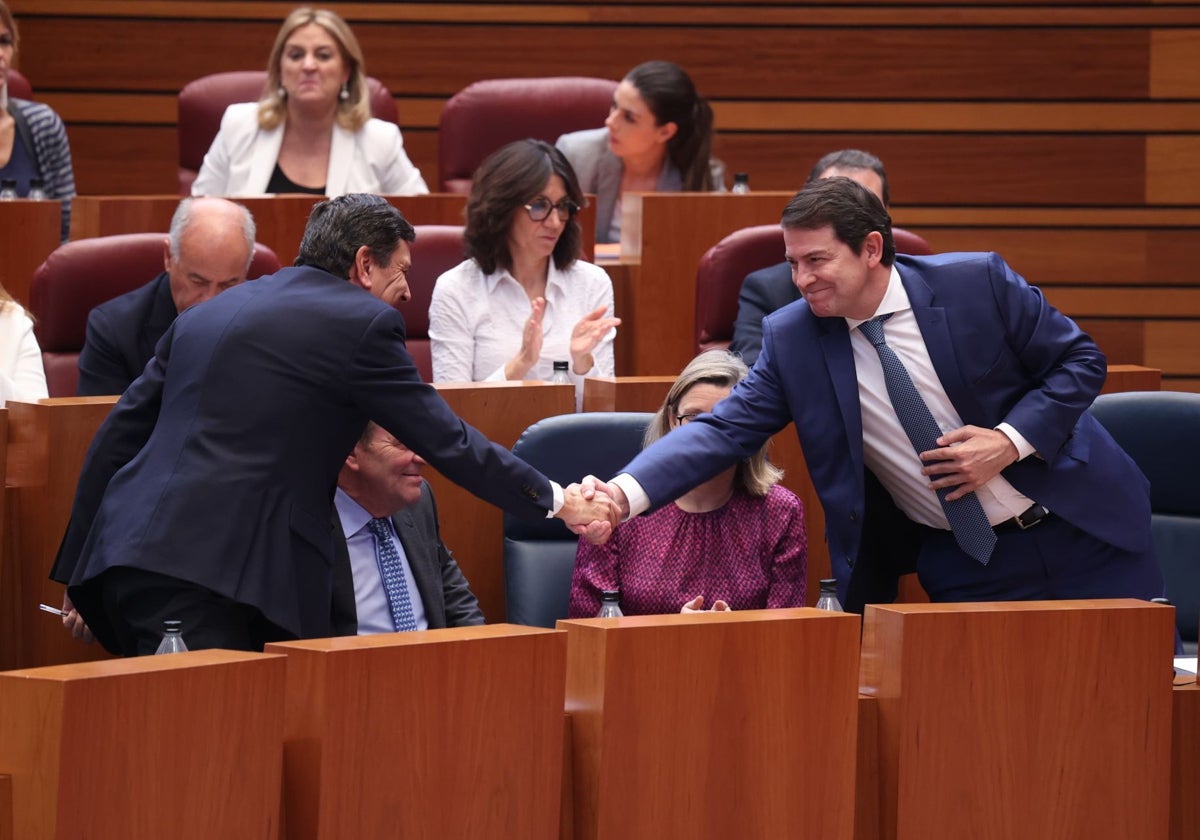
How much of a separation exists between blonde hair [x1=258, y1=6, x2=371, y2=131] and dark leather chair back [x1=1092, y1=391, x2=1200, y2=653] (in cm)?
177

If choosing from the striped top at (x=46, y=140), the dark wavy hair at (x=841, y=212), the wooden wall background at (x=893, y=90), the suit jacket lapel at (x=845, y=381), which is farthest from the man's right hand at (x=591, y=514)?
the wooden wall background at (x=893, y=90)

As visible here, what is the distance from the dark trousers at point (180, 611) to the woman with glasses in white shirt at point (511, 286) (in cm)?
112

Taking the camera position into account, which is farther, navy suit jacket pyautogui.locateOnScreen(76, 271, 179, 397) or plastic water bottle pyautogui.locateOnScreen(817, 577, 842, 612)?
navy suit jacket pyautogui.locateOnScreen(76, 271, 179, 397)

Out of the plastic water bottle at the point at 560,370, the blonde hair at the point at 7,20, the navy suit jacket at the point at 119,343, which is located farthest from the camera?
the blonde hair at the point at 7,20

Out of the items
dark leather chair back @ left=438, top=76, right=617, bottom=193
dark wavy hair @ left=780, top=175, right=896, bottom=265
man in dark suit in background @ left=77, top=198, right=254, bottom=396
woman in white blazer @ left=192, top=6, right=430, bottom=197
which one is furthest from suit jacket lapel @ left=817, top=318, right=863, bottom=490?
dark leather chair back @ left=438, top=76, right=617, bottom=193

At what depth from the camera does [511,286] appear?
303 centimetres

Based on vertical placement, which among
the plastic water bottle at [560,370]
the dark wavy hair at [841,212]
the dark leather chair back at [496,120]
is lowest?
the plastic water bottle at [560,370]

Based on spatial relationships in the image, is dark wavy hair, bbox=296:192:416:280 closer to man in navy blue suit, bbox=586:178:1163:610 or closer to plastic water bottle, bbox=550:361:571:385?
man in navy blue suit, bbox=586:178:1163:610

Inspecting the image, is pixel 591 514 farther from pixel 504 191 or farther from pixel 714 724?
pixel 504 191

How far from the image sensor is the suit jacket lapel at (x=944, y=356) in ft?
6.82

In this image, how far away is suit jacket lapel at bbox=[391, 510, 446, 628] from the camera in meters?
2.16

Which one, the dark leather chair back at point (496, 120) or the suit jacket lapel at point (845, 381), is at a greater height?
the dark leather chair back at point (496, 120)

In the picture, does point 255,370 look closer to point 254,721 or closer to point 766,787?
point 254,721

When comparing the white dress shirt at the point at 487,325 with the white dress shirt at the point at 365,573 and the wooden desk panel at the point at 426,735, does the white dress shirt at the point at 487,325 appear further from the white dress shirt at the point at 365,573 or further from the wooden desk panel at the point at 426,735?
the wooden desk panel at the point at 426,735
